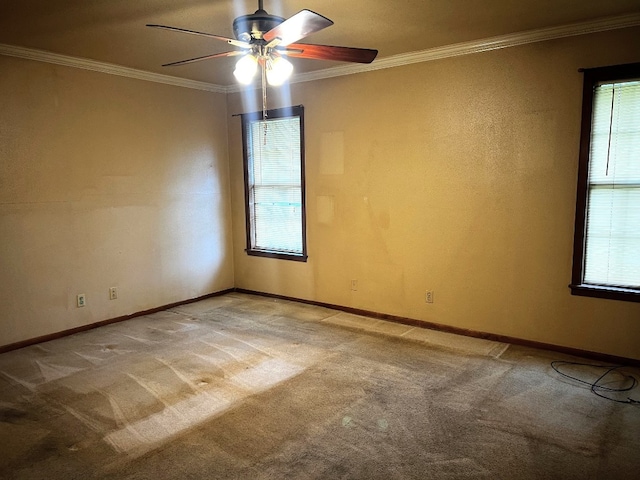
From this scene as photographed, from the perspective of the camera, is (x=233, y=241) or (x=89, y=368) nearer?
(x=89, y=368)

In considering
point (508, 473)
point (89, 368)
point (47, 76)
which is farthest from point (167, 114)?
point (508, 473)

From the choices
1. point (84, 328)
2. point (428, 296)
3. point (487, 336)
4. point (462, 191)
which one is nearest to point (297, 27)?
point (462, 191)

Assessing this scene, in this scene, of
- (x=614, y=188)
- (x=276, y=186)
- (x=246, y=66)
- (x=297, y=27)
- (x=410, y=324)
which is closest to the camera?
(x=297, y=27)

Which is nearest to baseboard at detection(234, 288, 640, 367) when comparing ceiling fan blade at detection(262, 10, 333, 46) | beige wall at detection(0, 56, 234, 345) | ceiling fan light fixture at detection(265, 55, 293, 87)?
beige wall at detection(0, 56, 234, 345)

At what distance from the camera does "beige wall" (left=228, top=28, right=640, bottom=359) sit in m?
3.64

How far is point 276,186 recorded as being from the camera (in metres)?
5.56

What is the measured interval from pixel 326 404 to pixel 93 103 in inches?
145

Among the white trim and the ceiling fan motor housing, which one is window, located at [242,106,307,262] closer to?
the white trim

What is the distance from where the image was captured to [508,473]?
2277 millimetres

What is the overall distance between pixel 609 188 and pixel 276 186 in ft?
11.4

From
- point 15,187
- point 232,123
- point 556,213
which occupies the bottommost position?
point 556,213

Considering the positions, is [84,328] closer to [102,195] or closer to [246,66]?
[102,195]

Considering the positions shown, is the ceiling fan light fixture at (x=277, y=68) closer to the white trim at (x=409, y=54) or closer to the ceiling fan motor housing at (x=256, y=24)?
the ceiling fan motor housing at (x=256, y=24)

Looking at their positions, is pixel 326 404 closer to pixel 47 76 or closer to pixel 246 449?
pixel 246 449
